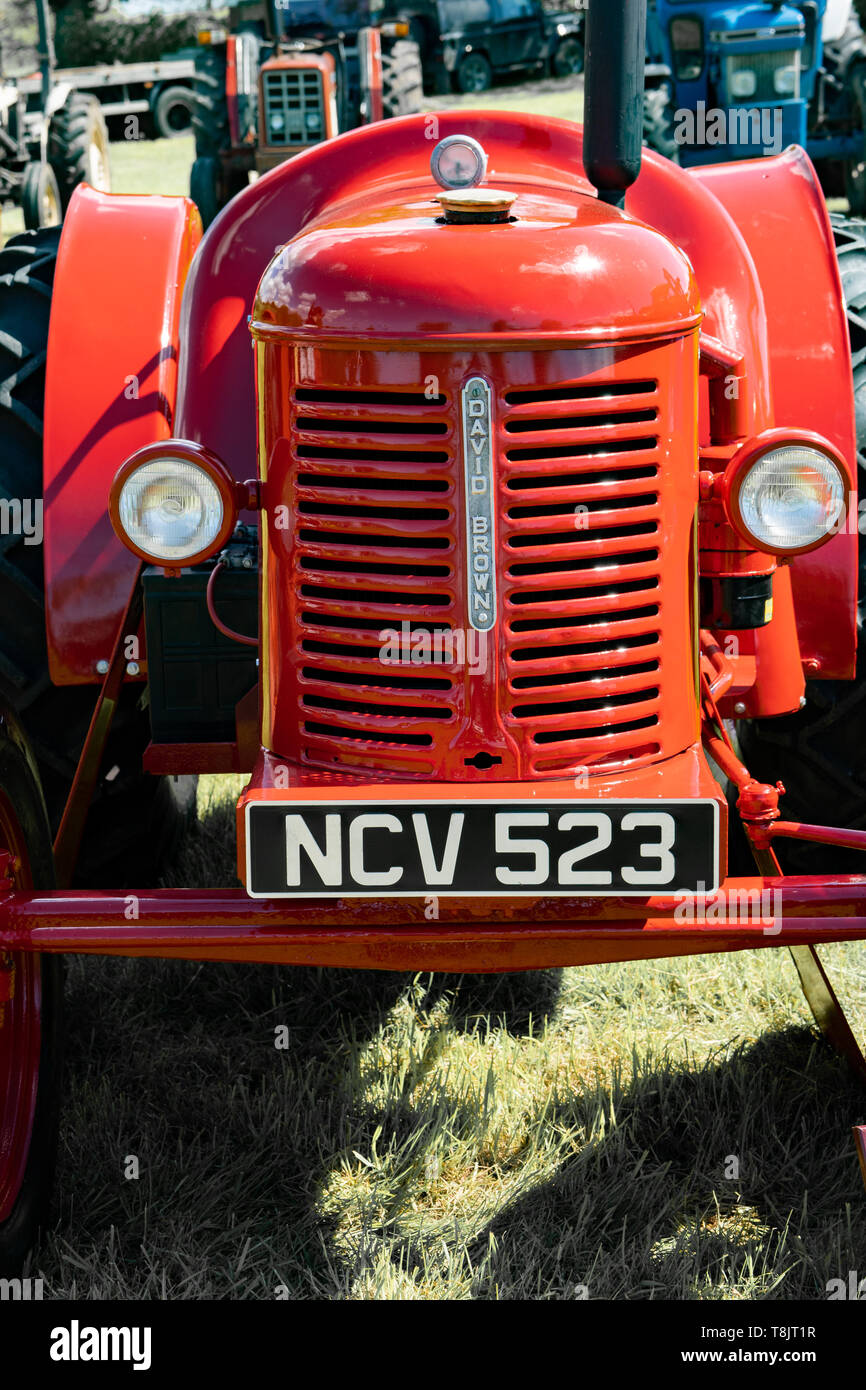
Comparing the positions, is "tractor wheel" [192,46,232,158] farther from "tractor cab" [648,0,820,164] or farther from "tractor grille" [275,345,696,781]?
"tractor grille" [275,345,696,781]

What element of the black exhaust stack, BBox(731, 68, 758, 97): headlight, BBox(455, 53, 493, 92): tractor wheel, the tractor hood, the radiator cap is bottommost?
the tractor hood

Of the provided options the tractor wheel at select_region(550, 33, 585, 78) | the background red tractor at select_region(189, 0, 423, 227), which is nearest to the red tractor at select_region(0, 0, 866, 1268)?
the background red tractor at select_region(189, 0, 423, 227)

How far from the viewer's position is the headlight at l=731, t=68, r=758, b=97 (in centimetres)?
1254

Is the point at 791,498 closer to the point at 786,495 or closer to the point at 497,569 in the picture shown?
the point at 786,495

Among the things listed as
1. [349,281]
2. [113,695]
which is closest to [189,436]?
[113,695]

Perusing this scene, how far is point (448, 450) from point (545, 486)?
160 millimetres

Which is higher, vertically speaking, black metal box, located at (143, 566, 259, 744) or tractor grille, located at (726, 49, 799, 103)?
tractor grille, located at (726, 49, 799, 103)

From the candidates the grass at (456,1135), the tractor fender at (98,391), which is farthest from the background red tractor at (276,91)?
the grass at (456,1135)

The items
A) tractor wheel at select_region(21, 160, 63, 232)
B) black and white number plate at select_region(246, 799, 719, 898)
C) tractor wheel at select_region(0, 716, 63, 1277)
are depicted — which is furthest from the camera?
tractor wheel at select_region(21, 160, 63, 232)

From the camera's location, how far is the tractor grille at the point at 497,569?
2.28 m

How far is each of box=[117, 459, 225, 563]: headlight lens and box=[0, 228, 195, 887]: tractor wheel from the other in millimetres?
857

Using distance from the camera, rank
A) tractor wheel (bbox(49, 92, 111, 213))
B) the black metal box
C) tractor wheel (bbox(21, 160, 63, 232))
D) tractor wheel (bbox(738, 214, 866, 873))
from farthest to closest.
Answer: tractor wheel (bbox(49, 92, 111, 213)), tractor wheel (bbox(21, 160, 63, 232)), tractor wheel (bbox(738, 214, 866, 873)), the black metal box

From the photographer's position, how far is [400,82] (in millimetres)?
12398

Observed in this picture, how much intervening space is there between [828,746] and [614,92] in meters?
1.52
